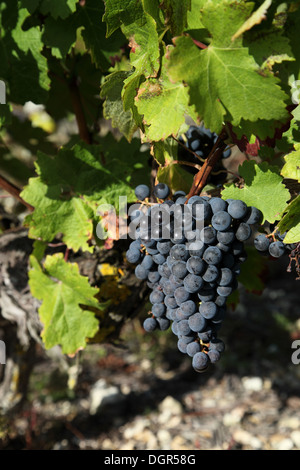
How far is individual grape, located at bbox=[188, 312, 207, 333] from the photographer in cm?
96

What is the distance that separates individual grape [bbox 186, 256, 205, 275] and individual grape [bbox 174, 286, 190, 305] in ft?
0.18

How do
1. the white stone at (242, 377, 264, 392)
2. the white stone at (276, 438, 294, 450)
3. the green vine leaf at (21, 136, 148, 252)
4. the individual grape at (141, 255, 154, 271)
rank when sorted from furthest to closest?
the white stone at (242, 377, 264, 392) < the white stone at (276, 438, 294, 450) < the green vine leaf at (21, 136, 148, 252) < the individual grape at (141, 255, 154, 271)

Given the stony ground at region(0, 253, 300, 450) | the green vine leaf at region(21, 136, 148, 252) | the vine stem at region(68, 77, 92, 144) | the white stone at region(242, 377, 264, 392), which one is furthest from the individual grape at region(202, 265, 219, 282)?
the white stone at region(242, 377, 264, 392)

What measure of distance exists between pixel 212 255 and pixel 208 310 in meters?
0.13

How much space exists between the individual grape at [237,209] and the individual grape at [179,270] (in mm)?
148

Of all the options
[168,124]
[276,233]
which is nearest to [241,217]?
[276,233]

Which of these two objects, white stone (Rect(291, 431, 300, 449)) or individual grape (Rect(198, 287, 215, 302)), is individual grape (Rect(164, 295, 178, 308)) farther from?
white stone (Rect(291, 431, 300, 449))

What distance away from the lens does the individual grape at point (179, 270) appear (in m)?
0.95

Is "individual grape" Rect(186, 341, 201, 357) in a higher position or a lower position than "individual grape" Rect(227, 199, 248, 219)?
lower

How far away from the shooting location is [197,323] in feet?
3.15

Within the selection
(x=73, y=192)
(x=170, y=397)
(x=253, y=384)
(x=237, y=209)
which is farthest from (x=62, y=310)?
(x=253, y=384)

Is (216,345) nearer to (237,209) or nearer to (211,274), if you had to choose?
(211,274)

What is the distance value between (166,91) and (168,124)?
66 millimetres

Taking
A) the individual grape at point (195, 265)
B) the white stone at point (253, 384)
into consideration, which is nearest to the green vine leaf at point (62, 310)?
the individual grape at point (195, 265)
